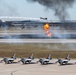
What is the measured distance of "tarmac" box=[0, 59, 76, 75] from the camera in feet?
152

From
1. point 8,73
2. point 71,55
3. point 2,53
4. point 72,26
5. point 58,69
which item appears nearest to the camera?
point 8,73

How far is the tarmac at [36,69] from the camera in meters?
46.5

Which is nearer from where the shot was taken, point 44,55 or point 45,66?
Answer: point 45,66

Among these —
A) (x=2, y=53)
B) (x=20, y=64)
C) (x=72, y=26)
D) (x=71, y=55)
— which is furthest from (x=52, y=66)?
(x=72, y=26)

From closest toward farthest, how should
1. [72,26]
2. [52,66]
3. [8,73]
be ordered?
[8,73] < [52,66] < [72,26]

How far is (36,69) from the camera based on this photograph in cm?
5003

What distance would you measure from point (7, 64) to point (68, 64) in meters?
10.6

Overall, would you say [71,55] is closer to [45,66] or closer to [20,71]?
[45,66]

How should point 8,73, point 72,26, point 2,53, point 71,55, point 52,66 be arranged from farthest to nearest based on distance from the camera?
point 72,26 → point 2,53 → point 71,55 → point 52,66 → point 8,73

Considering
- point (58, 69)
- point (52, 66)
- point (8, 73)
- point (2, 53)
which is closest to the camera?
point (8, 73)

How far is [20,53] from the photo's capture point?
68812 millimetres

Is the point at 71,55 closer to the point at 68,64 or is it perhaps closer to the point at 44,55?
the point at 44,55

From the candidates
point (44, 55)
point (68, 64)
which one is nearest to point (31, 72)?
point (68, 64)

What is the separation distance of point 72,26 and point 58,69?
146125 millimetres
